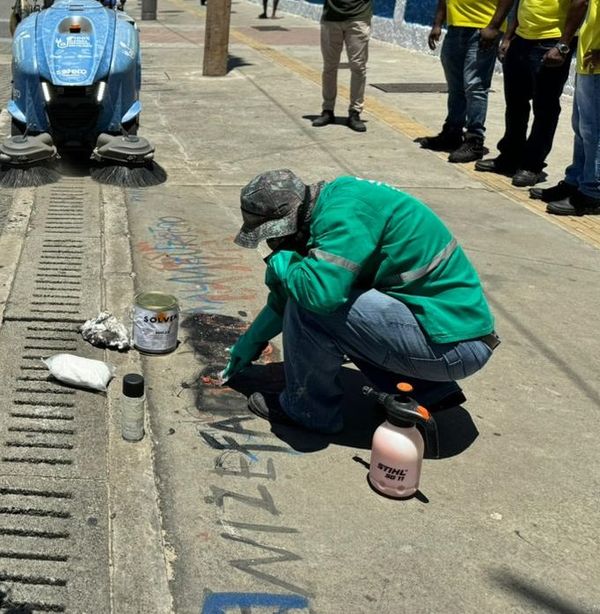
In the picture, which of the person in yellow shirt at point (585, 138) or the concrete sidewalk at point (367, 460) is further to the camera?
the person in yellow shirt at point (585, 138)

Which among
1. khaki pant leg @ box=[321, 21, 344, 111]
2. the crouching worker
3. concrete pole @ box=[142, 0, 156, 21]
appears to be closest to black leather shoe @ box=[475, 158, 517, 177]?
khaki pant leg @ box=[321, 21, 344, 111]

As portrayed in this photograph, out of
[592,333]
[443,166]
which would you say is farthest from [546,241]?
[443,166]

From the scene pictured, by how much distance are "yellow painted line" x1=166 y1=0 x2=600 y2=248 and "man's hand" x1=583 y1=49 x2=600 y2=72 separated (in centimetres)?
108

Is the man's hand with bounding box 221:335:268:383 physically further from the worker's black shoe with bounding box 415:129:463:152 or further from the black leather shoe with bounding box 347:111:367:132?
the black leather shoe with bounding box 347:111:367:132

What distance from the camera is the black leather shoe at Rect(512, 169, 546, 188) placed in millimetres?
6762

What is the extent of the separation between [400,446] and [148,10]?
18.9 meters

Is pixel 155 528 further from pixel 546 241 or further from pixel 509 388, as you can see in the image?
pixel 546 241

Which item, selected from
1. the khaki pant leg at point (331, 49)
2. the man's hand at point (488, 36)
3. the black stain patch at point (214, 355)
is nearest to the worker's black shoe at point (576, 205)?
the man's hand at point (488, 36)

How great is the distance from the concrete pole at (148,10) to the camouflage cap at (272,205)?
18.3 metres

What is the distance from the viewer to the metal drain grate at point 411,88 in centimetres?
1084

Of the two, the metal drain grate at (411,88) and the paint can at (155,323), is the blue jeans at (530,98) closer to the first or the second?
the metal drain grate at (411,88)

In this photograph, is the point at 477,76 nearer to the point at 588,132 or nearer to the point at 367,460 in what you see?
the point at 588,132

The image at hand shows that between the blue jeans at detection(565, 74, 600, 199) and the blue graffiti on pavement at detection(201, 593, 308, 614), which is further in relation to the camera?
the blue jeans at detection(565, 74, 600, 199)

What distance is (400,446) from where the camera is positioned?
272 centimetres
